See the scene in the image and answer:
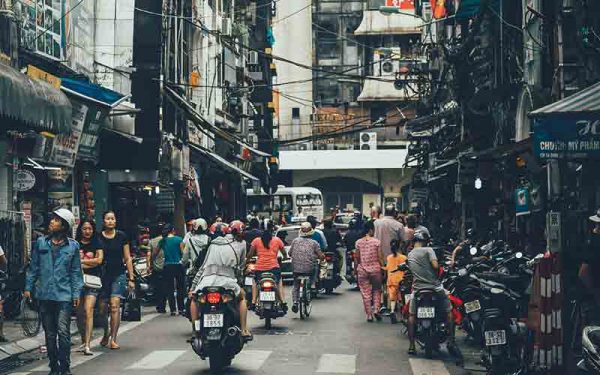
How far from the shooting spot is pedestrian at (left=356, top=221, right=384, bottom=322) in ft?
67.5

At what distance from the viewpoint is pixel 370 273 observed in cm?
2053

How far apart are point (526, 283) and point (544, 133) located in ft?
6.21

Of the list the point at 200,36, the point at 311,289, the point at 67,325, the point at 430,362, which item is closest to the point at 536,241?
the point at 311,289

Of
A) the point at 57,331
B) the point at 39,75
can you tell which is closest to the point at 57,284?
the point at 57,331

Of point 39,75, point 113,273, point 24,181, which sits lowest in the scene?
point 113,273

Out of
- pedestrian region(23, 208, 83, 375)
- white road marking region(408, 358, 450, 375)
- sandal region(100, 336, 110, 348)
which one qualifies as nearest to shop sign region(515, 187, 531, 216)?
white road marking region(408, 358, 450, 375)

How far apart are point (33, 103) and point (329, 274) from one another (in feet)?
37.1

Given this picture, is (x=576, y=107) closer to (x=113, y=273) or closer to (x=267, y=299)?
(x=113, y=273)

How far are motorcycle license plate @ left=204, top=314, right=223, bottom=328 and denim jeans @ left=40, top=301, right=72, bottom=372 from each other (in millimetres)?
1568

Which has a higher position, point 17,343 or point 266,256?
point 266,256

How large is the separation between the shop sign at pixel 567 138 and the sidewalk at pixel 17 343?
7.11 meters

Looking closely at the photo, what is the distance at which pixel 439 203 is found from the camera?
41.6m

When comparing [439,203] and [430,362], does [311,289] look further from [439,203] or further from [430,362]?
[439,203]

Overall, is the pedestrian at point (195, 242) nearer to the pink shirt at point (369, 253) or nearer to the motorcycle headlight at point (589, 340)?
the pink shirt at point (369, 253)
